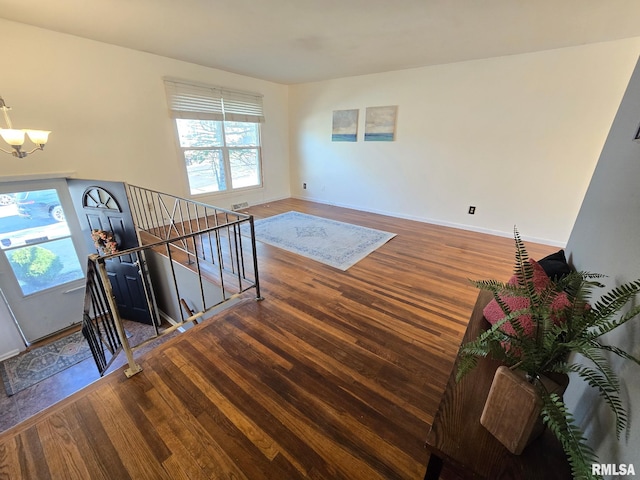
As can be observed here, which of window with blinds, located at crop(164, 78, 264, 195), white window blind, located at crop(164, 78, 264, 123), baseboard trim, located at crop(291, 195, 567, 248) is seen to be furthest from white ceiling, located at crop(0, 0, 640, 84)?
baseboard trim, located at crop(291, 195, 567, 248)

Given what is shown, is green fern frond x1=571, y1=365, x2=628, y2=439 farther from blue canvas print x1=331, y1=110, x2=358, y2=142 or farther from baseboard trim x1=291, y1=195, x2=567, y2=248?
blue canvas print x1=331, y1=110, x2=358, y2=142

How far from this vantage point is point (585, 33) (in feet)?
8.55

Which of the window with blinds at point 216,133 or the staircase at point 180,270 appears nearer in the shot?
the staircase at point 180,270

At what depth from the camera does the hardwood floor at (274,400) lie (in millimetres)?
1203

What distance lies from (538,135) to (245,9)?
373 cm

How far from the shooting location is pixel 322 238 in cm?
386

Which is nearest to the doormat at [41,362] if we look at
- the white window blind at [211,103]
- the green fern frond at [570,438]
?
the white window blind at [211,103]

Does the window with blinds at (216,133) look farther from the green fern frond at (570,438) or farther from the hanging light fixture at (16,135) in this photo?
the green fern frond at (570,438)

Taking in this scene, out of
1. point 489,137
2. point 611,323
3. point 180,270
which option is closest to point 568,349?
point 611,323

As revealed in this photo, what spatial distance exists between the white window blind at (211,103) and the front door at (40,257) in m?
1.89

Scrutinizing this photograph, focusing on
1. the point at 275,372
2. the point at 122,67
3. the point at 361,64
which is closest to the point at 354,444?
the point at 275,372

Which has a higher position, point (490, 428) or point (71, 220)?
point (490, 428)

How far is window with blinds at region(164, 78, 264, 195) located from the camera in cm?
408

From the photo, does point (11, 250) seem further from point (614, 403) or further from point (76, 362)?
point (614, 403)
